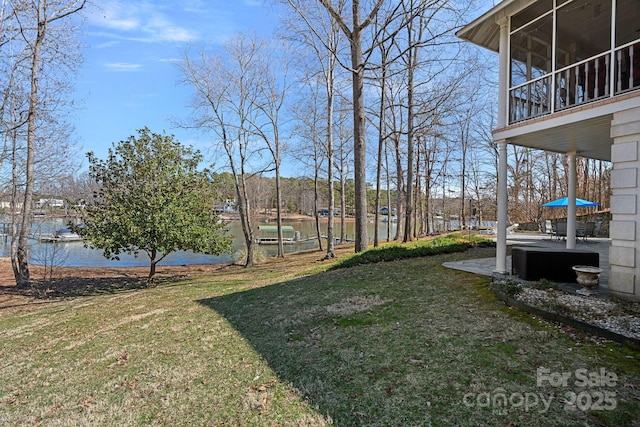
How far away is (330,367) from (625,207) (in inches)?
160

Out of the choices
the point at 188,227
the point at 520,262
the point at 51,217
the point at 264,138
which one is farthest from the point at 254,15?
the point at 520,262

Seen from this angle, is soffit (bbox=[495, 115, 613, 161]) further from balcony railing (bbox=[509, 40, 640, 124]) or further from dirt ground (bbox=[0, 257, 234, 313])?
dirt ground (bbox=[0, 257, 234, 313])

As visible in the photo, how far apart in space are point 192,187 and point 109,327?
19.9ft

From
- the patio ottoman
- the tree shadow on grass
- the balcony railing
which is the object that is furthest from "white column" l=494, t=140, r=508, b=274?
the tree shadow on grass

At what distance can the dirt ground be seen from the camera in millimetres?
9320

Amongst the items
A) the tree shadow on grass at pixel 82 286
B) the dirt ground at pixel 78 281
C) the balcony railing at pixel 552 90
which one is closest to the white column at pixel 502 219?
the balcony railing at pixel 552 90

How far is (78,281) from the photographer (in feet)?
37.8

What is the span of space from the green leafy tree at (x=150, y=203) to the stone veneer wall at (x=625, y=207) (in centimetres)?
935

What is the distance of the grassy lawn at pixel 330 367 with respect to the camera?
2355 millimetres

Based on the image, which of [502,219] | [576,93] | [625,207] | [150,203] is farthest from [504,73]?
[150,203]

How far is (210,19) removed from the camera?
30.1 feet

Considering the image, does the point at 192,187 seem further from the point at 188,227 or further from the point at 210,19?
the point at 210,19

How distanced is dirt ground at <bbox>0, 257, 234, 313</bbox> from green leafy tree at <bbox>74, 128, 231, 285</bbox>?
1.35 metres

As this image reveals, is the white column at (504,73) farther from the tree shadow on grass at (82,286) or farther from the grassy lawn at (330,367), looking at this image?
the tree shadow on grass at (82,286)
